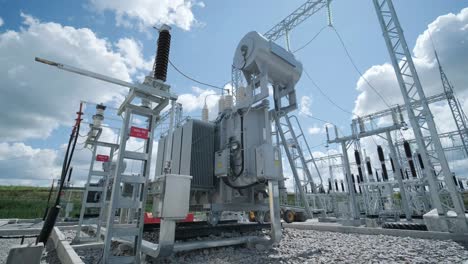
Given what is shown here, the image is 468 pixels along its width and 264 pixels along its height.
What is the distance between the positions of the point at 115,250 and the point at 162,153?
4.57m

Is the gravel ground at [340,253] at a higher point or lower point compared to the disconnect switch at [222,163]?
lower

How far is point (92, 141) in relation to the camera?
7172mm

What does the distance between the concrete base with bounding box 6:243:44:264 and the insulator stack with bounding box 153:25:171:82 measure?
3233mm

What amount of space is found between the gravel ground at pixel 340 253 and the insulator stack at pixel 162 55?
11.9 feet

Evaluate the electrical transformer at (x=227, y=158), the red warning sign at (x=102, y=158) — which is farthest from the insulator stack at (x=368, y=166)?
the red warning sign at (x=102, y=158)

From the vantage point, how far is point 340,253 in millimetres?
4840

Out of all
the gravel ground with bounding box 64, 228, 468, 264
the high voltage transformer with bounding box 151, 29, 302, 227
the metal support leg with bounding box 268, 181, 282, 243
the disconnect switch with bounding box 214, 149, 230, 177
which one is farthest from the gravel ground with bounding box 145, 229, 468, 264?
the disconnect switch with bounding box 214, 149, 230, 177

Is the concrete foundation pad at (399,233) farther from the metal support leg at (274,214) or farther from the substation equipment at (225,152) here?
the metal support leg at (274,214)

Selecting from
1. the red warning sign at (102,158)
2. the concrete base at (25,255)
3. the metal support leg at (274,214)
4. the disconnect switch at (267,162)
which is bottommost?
the concrete base at (25,255)

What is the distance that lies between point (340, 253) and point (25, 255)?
5.42 meters

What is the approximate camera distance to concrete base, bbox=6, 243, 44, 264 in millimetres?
3162

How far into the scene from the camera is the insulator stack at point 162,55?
4500 millimetres

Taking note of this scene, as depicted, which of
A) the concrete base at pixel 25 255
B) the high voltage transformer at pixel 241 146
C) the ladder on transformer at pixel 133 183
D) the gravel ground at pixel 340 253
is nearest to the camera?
the concrete base at pixel 25 255

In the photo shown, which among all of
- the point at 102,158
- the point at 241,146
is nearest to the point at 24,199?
the point at 102,158
